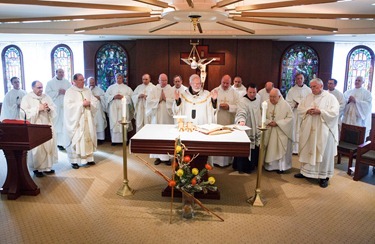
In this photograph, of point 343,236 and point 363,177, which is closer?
point 343,236

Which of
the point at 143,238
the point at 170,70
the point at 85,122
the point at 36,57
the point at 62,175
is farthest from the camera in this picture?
the point at 36,57

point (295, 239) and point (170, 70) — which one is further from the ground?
point (170, 70)

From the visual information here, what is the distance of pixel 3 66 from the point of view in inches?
464

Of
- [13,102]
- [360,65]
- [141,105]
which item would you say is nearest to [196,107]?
[141,105]

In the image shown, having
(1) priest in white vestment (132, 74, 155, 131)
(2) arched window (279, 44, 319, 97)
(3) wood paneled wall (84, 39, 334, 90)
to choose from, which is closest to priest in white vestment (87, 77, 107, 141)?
(1) priest in white vestment (132, 74, 155, 131)

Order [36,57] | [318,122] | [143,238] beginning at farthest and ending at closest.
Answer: [36,57]
[318,122]
[143,238]

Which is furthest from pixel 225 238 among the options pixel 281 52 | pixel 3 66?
pixel 3 66

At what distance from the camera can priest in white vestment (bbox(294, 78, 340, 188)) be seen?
6191 millimetres

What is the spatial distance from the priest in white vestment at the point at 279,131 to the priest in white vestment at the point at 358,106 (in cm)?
310

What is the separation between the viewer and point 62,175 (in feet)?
21.9

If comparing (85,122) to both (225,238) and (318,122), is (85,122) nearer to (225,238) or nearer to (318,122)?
(225,238)

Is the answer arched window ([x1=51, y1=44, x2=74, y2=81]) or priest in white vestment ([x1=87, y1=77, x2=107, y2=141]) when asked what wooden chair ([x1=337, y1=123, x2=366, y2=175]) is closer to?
priest in white vestment ([x1=87, y1=77, x2=107, y2=141])

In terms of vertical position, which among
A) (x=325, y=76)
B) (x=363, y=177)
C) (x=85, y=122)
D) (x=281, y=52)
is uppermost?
(x=281, y=52)

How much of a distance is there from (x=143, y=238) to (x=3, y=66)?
10.3 metres
